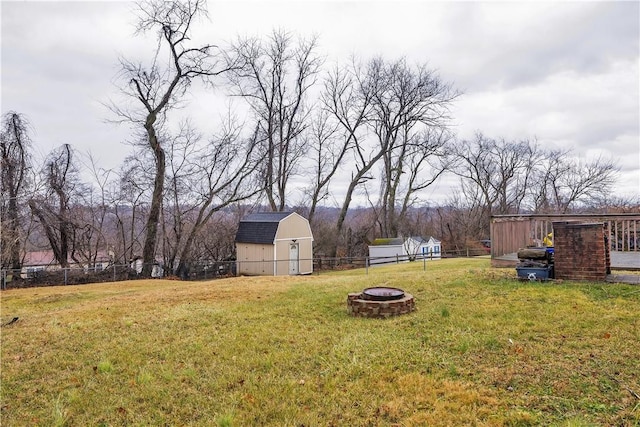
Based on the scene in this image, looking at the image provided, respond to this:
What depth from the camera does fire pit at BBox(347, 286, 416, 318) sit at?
5.57 metres

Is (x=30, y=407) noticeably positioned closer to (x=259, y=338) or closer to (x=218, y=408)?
(x=218, y=408)

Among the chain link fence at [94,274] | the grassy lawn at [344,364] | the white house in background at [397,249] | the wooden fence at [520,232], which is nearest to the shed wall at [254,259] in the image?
the chain link fence at [94,274]

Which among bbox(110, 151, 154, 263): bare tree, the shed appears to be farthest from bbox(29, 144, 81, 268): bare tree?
the shed

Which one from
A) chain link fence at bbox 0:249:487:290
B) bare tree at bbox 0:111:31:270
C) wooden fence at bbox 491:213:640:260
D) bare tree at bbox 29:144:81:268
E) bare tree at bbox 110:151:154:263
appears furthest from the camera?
bare tree at bbox 110:151:154:263

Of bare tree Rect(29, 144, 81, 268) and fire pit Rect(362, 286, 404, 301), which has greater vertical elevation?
bare tree Rect(29, 144, 81, 268)

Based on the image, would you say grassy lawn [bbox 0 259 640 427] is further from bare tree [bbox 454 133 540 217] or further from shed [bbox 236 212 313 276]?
bare tree [bbox 454 133 540 217]

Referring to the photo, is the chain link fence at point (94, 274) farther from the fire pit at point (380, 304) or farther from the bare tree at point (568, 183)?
the bare tree at point (568, 183)

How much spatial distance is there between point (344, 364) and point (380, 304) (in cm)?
182

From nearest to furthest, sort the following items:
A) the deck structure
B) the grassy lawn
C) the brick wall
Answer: the grassy lawn < the brick wall < the deck structure

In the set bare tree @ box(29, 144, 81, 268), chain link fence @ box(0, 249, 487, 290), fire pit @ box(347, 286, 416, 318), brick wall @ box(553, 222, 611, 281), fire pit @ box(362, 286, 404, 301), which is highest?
bare tree @ box(29, 144, 81, 268)

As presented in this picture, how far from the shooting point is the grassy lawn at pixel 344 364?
9.80ft

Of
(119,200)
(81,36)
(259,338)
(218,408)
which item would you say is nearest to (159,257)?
(119,200)

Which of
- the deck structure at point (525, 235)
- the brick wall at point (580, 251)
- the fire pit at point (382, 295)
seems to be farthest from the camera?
the deck structure at point (525, 235)

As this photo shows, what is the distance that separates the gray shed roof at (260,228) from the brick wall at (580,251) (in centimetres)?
1477
